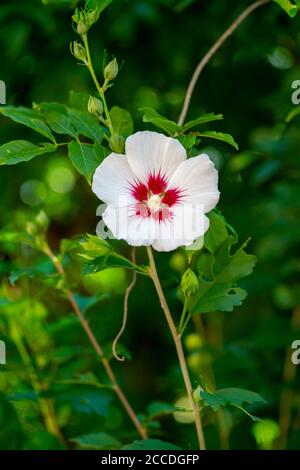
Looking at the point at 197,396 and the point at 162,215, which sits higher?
the point at 162,215

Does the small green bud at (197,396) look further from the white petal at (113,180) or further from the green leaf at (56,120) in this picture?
the green leaf at (56,120)

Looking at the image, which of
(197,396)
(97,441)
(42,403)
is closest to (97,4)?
(197,396)

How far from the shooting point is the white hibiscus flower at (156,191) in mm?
764

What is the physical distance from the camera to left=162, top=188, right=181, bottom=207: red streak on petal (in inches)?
31.8

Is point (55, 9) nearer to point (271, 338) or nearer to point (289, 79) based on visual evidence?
point (289, 79)

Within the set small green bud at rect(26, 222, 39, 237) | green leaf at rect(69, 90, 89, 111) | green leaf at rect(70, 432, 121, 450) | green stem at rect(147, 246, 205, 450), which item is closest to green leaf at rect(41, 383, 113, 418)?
green leaf at rect(70, 432, 121, 450)

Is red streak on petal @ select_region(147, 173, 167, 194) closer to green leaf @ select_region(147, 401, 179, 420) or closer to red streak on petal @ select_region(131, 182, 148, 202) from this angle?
red streak on petal @ select_region(131, 182, 148, 202)

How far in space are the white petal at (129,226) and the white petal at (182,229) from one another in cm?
1

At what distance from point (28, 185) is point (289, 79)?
838 millimetres

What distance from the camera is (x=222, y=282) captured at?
2.87ft

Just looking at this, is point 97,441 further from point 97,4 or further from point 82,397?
point 97,4

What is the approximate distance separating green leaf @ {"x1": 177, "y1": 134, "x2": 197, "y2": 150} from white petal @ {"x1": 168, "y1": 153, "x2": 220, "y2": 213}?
20 mm

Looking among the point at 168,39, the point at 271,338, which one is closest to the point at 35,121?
the point at 271,338

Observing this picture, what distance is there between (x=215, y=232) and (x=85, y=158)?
0.17 m
